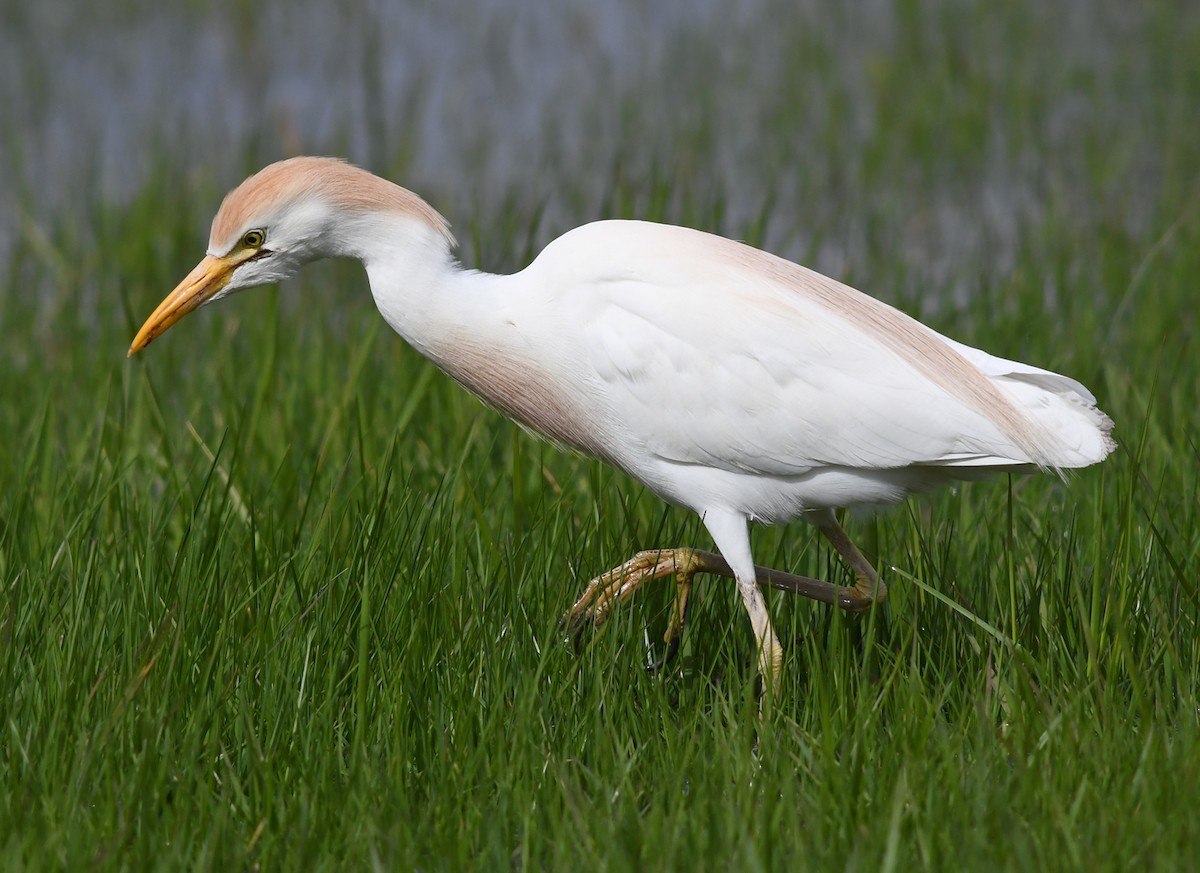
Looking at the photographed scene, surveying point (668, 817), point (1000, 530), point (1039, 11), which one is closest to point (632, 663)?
point (668, 817)

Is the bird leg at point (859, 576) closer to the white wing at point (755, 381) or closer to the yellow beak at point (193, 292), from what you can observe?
the white wing at point (755, 381)

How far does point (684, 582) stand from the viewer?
3.90m

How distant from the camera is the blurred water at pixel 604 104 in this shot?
343 inches

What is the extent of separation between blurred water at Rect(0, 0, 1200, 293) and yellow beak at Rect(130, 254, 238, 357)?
161 inches

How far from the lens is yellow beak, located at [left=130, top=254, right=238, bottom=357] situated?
3701 mm

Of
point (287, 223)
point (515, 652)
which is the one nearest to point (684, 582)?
point (515, 652)

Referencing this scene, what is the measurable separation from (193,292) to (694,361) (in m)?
1.25

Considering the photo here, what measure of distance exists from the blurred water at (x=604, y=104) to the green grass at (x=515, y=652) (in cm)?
249

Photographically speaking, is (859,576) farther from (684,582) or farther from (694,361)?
(694,361)

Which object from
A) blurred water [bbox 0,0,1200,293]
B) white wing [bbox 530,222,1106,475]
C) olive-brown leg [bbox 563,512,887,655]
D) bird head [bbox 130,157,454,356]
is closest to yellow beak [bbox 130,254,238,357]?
bird head [bbox 130,157,454,356]

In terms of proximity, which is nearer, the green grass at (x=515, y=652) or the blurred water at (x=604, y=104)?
the green grass at (x=515, y=652)

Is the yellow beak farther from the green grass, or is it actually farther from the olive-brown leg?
the olive-brown leg

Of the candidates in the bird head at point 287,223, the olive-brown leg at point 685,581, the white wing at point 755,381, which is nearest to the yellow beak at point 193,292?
the bird head at point 287,223

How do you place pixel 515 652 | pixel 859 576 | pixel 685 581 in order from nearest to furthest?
pixel 515 652
pixel 685 581
pixel 859 576
